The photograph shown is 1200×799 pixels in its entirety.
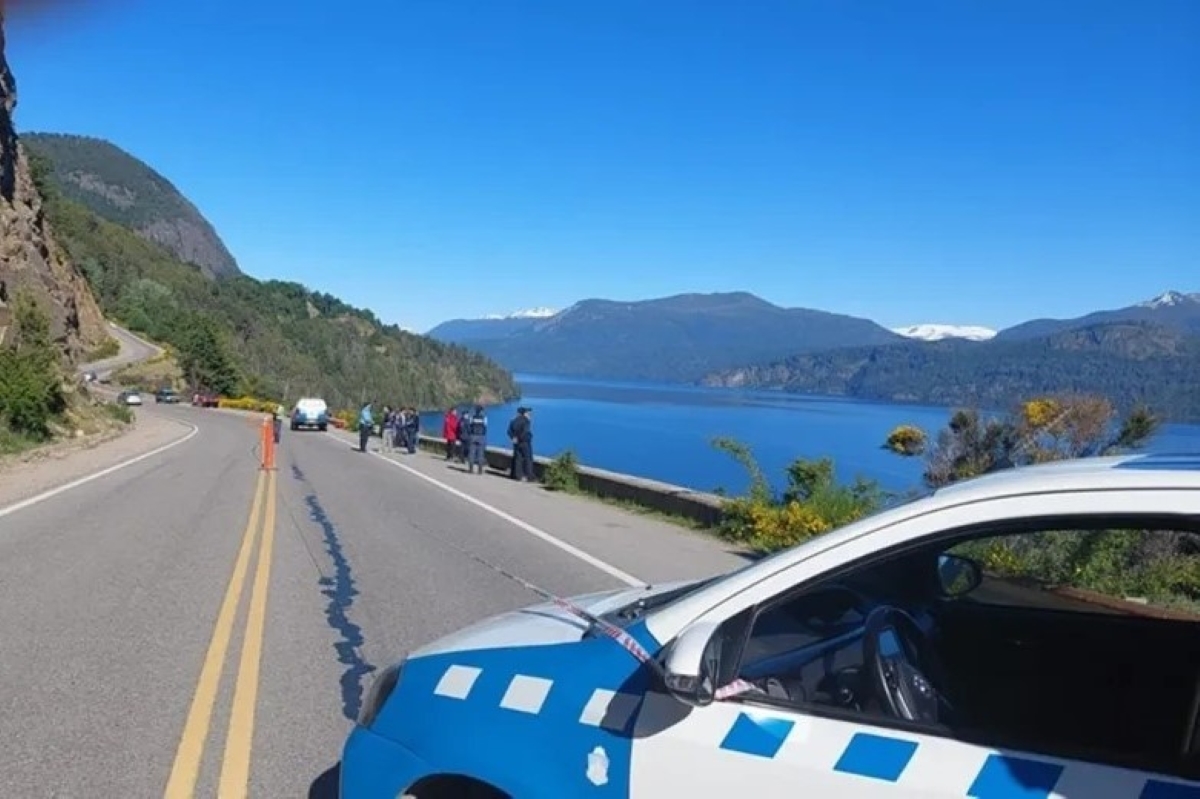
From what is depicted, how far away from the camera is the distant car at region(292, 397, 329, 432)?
52438 millimetres

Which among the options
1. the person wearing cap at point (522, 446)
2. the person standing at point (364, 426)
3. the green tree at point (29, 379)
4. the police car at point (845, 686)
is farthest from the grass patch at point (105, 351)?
the police car at point (845, 686)

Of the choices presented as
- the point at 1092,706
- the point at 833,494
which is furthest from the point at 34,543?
the point at 1092,706

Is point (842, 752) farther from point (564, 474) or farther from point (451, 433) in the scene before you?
point (451, 433)

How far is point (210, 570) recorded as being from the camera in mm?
10109

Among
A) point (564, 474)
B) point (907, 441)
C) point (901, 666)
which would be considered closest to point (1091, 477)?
point (901, 666)

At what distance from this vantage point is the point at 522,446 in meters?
24.5

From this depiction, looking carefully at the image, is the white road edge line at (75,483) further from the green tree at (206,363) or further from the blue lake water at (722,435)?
the green tree at (206,363)

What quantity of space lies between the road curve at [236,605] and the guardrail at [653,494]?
0.70 metres

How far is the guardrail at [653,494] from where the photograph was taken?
1572cm

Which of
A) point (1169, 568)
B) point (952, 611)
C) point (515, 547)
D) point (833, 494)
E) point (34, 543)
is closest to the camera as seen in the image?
point (952, 611)

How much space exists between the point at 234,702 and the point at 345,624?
83.3 inches

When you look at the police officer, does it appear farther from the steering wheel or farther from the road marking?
the steering wheel

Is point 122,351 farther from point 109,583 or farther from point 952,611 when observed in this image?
point 952,611

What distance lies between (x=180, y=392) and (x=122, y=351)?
10.9 meters
